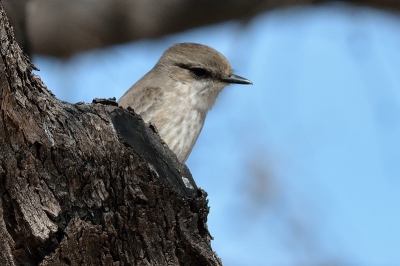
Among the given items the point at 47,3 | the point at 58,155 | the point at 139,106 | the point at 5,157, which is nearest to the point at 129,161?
the point at 58,155

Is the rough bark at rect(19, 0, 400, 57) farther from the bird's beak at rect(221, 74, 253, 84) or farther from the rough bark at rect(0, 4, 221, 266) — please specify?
the rough bark at rect(0, 4, 221, 266)

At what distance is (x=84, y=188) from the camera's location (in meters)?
3.22

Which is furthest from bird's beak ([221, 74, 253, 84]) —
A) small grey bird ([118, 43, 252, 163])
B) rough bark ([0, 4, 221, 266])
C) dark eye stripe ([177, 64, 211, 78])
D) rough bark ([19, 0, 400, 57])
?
rough bark ([0, 4, 221, 266])

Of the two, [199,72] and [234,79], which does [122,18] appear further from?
[234,79]

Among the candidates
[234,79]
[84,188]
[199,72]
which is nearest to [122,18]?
[199,72]

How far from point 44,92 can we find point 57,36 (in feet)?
12.9

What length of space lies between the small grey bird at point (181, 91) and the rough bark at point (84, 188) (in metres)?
2.71

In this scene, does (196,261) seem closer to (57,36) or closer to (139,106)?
(139,106)

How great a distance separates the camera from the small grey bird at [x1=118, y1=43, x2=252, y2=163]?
247 inches

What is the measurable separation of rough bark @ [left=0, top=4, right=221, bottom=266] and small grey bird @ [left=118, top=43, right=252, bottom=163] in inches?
107

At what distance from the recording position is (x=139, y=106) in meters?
6.43

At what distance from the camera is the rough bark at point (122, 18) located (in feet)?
22.6

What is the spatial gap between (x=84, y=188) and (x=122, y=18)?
13.3ft

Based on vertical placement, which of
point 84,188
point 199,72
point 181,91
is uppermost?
point 199,72
